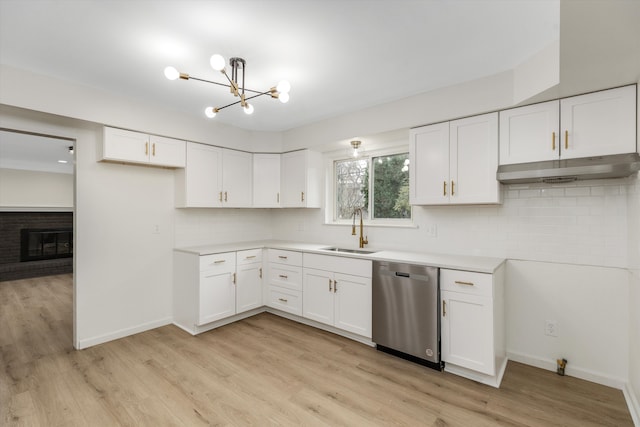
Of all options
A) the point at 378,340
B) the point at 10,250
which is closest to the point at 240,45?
the point at 378,340

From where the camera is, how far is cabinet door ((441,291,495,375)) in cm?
223

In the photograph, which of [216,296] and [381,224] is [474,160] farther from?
[216,296]

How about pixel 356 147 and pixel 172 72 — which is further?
pixel 356 147

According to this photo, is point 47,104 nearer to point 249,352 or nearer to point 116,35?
point 116,35

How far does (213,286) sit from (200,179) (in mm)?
1315

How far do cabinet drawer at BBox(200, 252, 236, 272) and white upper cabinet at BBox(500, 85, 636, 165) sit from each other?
9.70ft

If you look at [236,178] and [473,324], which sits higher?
[236,178]

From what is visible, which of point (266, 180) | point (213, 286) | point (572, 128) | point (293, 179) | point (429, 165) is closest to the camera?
point (572, 128)

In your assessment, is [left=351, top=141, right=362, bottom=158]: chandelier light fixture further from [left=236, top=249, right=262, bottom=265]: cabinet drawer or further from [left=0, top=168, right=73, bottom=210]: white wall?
[left=0, top=168, right=73, bottom=210]: white wall

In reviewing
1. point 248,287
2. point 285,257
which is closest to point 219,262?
point 248,287

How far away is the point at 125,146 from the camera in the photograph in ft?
9.86

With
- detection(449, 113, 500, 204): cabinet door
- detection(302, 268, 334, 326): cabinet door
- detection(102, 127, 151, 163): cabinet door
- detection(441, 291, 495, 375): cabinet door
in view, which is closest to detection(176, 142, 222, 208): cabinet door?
detection(102, 127, 151, 163): cabinet door

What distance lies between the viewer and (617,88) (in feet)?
6.69

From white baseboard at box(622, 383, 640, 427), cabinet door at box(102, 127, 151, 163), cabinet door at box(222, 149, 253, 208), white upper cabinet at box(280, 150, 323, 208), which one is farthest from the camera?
white upper cabinet at box(280, 150, 323, 208)
